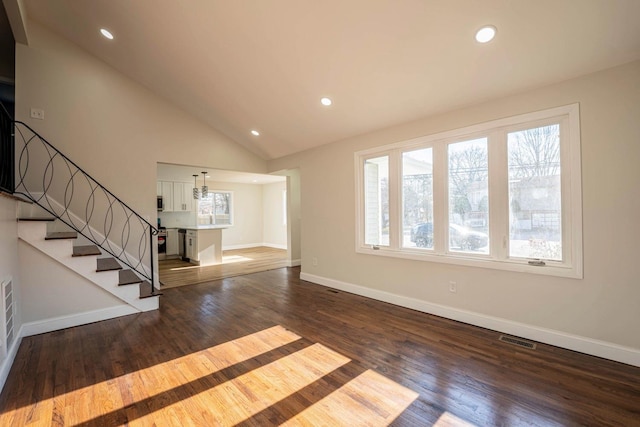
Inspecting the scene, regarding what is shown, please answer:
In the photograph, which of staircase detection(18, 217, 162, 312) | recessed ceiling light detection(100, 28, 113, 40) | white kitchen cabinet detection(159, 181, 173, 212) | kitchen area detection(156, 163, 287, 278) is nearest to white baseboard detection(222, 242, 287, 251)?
kitchen area detection(156, 163, 287, 278)

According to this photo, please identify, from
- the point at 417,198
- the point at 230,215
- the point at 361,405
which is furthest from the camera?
the point at 230,215

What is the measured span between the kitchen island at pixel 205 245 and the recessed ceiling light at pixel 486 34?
676 centimetres

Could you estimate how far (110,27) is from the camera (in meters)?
3.60

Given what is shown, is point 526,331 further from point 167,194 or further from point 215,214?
point 215,214

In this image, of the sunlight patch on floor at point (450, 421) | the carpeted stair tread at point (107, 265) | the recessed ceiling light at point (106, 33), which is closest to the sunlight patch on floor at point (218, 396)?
the sunlight patch on floor at point (450, 421)

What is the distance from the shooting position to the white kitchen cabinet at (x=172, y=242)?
850 centimetres

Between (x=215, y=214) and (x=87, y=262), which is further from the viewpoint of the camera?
(x=215, y=214)

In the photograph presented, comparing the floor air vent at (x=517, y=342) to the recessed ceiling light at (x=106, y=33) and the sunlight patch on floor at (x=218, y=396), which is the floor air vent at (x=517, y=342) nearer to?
the sunlight patch on floor at (x=218, y=396)

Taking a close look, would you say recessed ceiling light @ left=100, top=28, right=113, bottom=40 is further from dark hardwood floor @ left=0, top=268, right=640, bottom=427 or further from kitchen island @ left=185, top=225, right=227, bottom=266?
kitchen island @ left=185, top=225, right=227, bottom=266

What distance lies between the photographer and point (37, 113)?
3.90m

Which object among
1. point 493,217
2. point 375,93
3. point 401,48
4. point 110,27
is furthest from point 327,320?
point 110,27

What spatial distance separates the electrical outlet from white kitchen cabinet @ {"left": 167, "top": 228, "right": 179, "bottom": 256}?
5.03m

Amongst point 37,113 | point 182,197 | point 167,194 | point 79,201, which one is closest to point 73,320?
point 79,201

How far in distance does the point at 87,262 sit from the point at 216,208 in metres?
6.64
